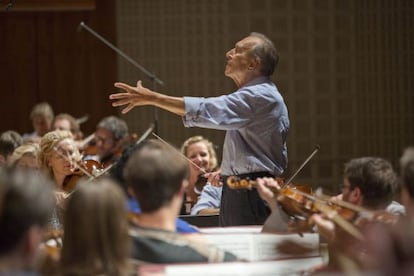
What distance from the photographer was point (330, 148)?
33.8 ft

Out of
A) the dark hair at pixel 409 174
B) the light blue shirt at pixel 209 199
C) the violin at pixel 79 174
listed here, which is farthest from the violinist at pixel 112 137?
the dark hair at pixel 409 174

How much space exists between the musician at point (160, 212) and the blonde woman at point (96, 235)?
29cm

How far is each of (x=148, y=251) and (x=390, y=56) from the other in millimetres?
7609

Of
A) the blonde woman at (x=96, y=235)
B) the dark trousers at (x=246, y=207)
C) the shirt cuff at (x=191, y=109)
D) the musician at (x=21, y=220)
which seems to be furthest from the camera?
the dark trousers at (x=246, y=207)

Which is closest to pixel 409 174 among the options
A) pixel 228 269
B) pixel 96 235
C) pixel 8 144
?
pixel 228 269

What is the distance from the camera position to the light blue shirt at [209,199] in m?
5.91

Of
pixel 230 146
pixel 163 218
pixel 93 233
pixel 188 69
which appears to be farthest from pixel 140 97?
pixel 188 69

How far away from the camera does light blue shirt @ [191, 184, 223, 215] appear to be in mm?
5914

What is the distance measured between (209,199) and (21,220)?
11.4 feet

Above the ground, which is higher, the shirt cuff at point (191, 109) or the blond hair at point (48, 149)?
the shirt cuff at point (191, 109)

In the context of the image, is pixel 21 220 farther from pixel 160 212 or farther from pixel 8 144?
pixel 8 144

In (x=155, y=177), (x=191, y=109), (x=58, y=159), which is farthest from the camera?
(x=58, y=159)

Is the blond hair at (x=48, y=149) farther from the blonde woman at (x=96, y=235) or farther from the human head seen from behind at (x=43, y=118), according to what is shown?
Result: the human head seen from behind at (x=43, y=118)

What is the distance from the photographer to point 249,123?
4949 mm
